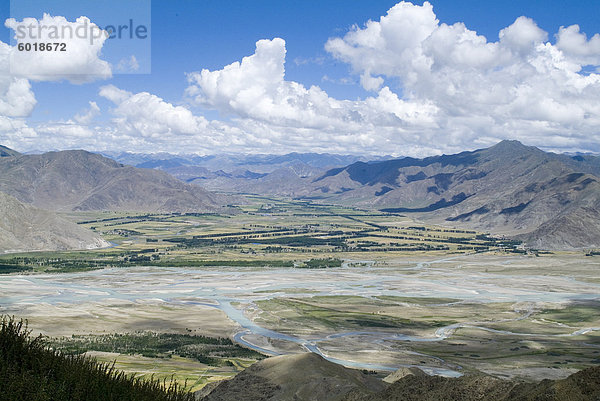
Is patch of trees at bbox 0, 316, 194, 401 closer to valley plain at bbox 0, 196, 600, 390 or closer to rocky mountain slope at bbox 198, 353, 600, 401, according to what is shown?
rocky mountain slope at bbox 198, 353, 600, 401

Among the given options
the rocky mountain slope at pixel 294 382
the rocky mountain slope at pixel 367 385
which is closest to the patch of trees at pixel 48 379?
the rocky mountain slope at pixel 367 385

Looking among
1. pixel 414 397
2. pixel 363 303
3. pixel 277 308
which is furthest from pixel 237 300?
pixel 414 397

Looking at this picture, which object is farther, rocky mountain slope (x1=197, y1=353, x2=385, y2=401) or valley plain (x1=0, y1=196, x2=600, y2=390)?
valley plain (x1=0, y1=196, x2=600, y2=390)

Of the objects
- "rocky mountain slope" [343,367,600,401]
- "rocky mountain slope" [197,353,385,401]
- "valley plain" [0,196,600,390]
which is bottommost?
"valley plain" [0,196,600,390]

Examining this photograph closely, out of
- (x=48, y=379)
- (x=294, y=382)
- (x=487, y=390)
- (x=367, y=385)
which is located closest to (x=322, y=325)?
(x=367, y=385)

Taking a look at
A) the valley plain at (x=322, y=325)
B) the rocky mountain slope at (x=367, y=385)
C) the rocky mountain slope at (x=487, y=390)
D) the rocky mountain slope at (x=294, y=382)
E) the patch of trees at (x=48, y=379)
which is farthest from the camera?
the valley plain at (x=322, y=325)

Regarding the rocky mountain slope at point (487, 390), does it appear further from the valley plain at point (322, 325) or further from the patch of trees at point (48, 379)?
the valley plain at point (322, 325)

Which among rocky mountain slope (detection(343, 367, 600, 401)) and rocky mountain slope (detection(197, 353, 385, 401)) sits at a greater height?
rocky mountain slope (detection(343, 367, 600, 401))

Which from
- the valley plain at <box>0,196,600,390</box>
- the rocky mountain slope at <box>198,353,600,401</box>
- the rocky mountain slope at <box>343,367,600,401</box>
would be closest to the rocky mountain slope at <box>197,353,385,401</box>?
the rocky mountain slope at <box>198,353,600,401</box>

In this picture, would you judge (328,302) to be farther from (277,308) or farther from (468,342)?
(468,342)

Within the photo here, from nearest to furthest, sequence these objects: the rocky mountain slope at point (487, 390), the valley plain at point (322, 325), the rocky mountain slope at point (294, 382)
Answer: the rocky mountain slope at point (487, 390) → the rocky mountain slope at point (294, 382) → the valley plain at point (322, 325)

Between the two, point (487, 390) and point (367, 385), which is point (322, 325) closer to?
point (367, 385)
